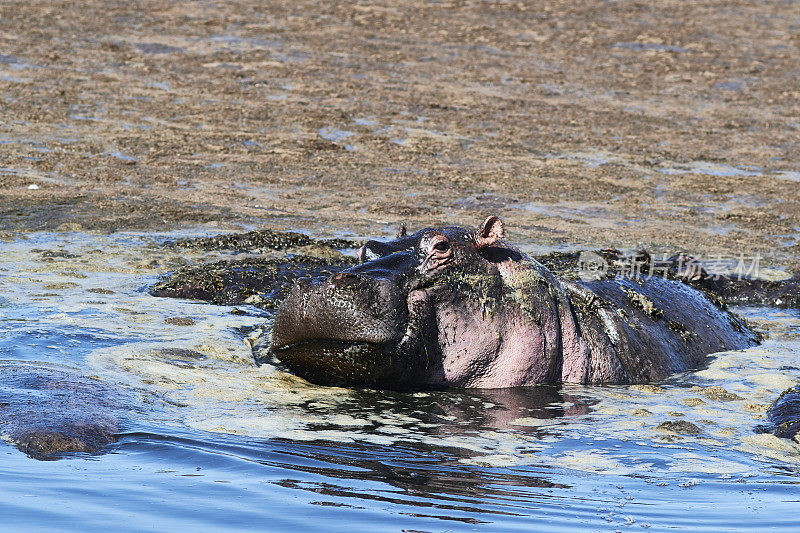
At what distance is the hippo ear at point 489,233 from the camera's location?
5.26 metres

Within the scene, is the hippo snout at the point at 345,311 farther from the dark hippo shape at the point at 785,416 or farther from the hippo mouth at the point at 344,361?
the dark hippo shape at the point at 785,416

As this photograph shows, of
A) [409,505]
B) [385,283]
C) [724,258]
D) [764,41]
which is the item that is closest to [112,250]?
[385,283]

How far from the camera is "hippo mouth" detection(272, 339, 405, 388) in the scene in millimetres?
4785

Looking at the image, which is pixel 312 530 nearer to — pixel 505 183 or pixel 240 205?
pixel 240 205

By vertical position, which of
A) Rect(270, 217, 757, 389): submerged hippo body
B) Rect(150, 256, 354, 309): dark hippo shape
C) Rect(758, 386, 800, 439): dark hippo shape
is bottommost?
Rect(150, 256, 354, 309): dark hippo shape

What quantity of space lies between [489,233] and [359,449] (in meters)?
1.61

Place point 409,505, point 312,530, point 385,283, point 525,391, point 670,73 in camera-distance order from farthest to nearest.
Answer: point 670,73
point 525,391
point 385,283
point 409,505
point 312,530

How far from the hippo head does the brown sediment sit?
5031mm

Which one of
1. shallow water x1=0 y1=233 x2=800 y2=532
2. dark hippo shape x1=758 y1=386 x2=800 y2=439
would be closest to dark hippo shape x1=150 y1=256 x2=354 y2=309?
shallow water x1=0 y1=233 x2=800 y2=532

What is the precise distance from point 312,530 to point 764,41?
19496 millimetres

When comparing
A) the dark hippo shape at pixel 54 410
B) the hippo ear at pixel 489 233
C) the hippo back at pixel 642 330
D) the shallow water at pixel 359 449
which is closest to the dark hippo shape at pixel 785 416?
the shallow water at pixel 359 449

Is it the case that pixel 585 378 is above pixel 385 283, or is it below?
below

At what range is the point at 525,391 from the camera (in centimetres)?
523

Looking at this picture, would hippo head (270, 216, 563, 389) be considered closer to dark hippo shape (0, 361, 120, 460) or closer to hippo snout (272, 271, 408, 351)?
hippo snout (272, 271, 408, 351)
